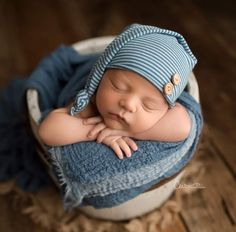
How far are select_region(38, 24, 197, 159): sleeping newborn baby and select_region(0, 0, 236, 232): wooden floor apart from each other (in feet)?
0.90

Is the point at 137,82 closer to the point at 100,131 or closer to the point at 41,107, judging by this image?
the point at 100,131

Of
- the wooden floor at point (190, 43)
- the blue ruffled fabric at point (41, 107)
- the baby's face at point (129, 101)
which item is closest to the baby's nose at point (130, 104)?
the baby's face at point (129, 101)

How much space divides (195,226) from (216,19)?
30.7 inches

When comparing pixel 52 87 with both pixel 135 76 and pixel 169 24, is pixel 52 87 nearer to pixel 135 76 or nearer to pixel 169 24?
A: pixel 135 76

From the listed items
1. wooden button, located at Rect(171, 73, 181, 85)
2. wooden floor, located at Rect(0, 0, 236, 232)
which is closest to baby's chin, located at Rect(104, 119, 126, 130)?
wooden button, located at Rect(171, 73, 181, 85)

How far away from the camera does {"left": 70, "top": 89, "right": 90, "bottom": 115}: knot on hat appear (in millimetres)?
705

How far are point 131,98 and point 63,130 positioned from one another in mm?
140

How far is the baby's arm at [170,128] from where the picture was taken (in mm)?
701

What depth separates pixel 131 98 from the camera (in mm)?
648

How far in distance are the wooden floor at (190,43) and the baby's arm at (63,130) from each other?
0.30m

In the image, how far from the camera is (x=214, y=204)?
0.91 m

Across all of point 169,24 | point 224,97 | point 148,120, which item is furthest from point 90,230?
point 169,24

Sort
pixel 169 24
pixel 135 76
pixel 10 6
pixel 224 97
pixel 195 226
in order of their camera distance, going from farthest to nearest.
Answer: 1. pixel 10 6
2. pixel 169 24
3. pixel 224 97
4. pixel 195 226
5. pixel 135 76

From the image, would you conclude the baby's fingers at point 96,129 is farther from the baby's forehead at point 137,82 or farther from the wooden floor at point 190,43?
the wooden floor at point 190,43
